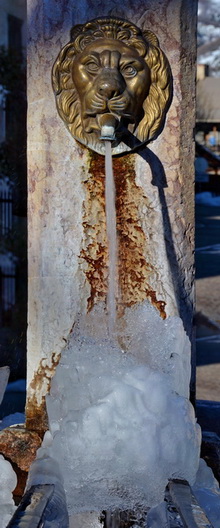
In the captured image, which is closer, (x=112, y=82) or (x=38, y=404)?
(x=112, y=82)

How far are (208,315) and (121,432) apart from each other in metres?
5.50

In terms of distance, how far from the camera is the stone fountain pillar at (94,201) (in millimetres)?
2268

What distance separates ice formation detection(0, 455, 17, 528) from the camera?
2.13m

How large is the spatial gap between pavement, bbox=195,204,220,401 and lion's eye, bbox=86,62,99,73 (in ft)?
9.15

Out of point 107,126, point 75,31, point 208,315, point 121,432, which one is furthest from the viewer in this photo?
point 208,315

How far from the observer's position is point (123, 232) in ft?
7.52

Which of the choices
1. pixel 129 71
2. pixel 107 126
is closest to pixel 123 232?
pixel 107 126

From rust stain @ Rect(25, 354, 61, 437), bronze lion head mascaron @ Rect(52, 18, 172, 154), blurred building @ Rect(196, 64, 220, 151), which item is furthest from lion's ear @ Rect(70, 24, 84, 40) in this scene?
blurred building @ Rect(196, 64, 220, 151)

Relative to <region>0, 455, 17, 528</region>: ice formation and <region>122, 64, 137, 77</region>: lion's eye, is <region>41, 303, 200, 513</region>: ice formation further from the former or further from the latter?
<region>122, 64, 137, 77</region>: lion's eye

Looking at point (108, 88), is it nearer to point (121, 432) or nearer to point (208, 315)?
point (121, 432)

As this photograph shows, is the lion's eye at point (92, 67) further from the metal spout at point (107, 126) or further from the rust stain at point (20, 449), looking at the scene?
the rust stain at point (20, 449)

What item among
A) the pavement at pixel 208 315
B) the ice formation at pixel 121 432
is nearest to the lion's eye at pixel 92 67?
the ice formation at pixel 121 432

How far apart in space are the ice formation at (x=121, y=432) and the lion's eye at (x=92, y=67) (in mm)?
722

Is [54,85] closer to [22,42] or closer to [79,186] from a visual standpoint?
[79,186]
